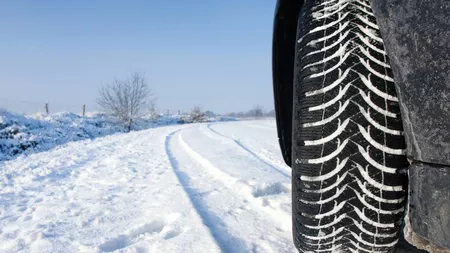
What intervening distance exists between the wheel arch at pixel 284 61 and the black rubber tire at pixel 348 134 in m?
0.23

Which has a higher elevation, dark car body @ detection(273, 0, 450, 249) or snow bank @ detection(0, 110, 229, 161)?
dark car body @ detection(273, 0, 450, 249)

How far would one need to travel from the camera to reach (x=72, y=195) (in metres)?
2.39

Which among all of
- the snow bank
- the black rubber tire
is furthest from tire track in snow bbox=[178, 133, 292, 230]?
the snow bank

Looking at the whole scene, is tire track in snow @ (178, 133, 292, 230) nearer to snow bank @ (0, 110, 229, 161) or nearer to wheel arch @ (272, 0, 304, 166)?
wheel arch @ (272, 0, 304, 166)

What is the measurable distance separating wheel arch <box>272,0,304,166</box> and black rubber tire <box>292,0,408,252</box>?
23 cm

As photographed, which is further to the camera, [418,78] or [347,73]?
[347,73]

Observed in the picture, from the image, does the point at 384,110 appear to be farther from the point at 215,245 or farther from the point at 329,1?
the point at 215,245

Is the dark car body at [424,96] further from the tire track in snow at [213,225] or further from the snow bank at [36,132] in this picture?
the snow bank at [36,132]

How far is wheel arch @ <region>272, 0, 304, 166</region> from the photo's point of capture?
1.13 meters

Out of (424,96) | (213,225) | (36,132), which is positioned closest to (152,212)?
(213,225)

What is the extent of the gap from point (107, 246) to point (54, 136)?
14.7 metres

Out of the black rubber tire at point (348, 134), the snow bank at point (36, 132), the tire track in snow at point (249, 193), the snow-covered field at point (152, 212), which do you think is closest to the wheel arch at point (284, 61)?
the black rubber tire at point (348, 134)

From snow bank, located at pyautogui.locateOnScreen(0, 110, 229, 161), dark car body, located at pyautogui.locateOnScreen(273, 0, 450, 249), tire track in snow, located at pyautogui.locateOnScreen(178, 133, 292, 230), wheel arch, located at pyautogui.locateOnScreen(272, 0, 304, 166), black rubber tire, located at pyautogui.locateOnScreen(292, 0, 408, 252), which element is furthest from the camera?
snow bank, located at pyautogui.locateOnScreen(0, 110, 229, 161)

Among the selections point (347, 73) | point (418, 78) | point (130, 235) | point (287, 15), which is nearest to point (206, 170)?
point (130, 235)
